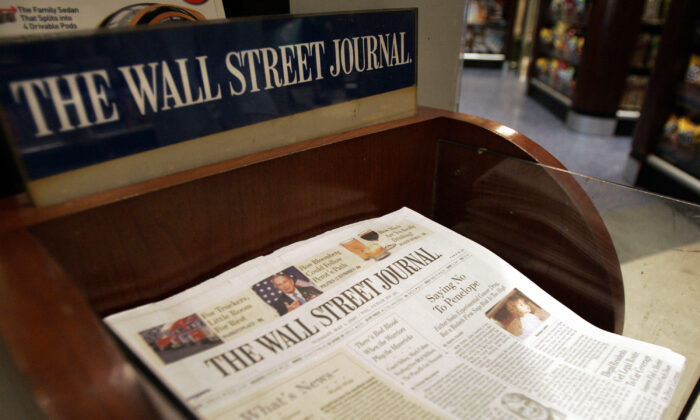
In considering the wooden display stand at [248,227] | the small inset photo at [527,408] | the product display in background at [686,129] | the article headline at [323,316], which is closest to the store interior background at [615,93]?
the product display in background at [686,129]

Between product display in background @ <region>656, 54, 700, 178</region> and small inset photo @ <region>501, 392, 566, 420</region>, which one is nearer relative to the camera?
small inset photo @ <region>501, 392, 566, 420</region>

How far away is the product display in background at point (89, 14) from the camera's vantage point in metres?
0.43

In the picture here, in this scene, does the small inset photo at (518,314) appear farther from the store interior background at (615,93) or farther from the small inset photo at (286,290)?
the store interior background at (615,93)

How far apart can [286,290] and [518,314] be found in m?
0.30

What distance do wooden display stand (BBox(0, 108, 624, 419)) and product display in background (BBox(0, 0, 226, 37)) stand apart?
176 mm

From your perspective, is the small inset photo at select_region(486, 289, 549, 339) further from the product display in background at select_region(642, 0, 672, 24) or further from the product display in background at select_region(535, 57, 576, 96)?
the product display in background at select_region(535, 57, 576, 96)

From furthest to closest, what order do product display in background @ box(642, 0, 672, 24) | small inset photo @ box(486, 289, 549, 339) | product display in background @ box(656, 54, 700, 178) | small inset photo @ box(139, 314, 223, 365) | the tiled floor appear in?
product display in background @ box(642, 0, 672, 24) → the tiled floor → product display in background @ box(656, 54, 700, 178) → small inset photo @ box(486, 289, 549, 339) → small inset photo @ box(139, 314, 223, 365)

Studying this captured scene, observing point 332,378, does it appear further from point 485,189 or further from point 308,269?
point 485,189

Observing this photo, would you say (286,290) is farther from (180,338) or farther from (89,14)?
(89,14)

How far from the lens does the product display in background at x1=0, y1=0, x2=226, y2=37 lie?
1.40 feet

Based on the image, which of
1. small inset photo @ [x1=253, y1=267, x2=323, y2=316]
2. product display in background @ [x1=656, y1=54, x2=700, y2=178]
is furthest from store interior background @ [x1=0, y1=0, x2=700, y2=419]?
small inset photo @ [x1=253, y1=267, x2=323, y2=316]

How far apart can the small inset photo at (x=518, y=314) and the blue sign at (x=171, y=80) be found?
1.11 feet

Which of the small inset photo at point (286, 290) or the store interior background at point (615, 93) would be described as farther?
the store interior background at point (615, 93)

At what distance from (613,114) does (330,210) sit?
3.46 m
